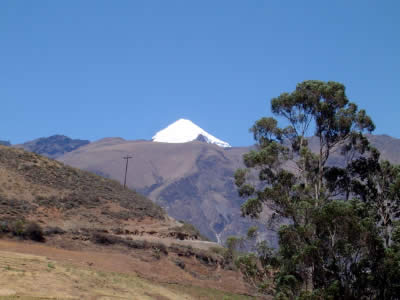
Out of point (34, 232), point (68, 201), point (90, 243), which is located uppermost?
point (68, 201)

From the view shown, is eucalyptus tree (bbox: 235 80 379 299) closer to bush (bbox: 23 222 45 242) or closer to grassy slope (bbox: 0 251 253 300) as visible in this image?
grassy slope (bbox: 0 251 253 300)

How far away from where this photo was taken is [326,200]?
28438mm

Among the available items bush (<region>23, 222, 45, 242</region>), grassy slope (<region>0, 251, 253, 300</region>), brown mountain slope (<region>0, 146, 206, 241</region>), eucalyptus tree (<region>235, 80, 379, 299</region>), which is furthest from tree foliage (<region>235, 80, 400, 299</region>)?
brown mountain slope (<region>0, 146, 206, 241</region>)

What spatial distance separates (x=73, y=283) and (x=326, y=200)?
15.7 metres

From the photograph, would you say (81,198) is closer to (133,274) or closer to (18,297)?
(133,274)

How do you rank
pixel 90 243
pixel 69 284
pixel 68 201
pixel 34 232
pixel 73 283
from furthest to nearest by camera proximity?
pixel 68 201, pixel 90 243, pixel 34 232, pixel 73 283, pixel 69 284

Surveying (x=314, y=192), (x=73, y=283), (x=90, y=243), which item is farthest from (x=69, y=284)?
(x=90, y=243)

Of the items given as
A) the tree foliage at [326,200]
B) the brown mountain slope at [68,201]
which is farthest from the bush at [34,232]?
the tree foliage at [326,200]

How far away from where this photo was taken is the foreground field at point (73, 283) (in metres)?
24.2

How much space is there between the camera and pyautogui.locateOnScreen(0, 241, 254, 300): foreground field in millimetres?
24172

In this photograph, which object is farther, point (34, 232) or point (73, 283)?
point (34, 232)

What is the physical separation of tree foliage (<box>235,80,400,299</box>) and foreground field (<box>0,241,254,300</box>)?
33.0 ft

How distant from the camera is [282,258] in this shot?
27969mm

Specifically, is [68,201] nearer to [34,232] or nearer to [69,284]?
[34,232]
